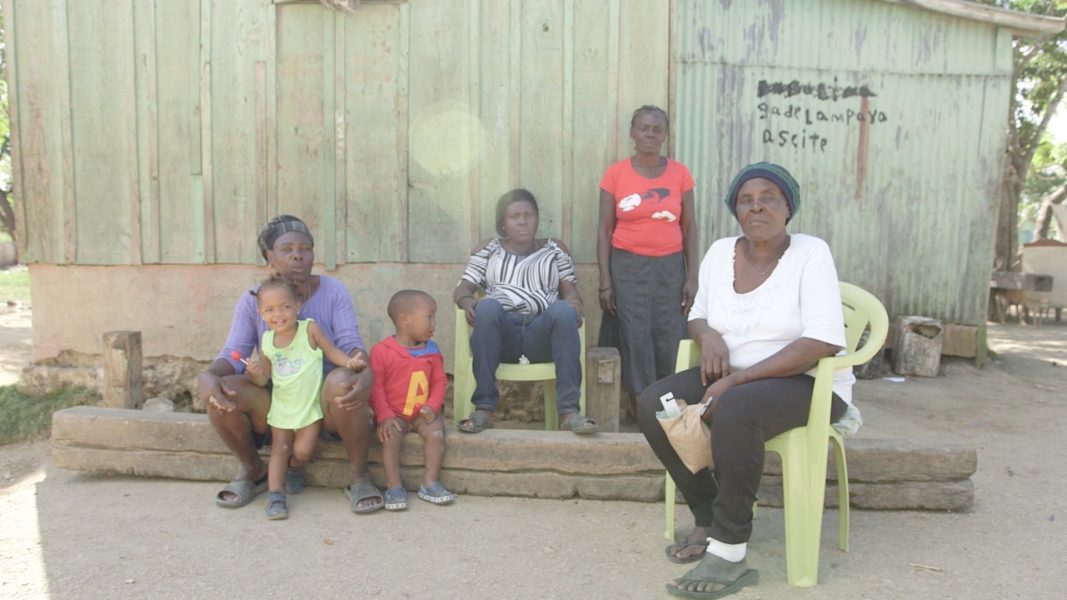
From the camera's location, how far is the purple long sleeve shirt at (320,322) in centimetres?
354

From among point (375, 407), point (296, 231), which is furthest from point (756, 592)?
point (296, 231)

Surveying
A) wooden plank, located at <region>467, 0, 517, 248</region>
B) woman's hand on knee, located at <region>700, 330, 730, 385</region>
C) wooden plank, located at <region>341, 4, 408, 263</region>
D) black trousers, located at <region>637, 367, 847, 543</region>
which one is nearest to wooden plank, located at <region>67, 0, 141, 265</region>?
wooden plank, located at <region>341, 4, 408, 263</region>

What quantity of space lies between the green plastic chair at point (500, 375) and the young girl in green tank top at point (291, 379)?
731 mm

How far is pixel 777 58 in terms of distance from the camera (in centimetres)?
594

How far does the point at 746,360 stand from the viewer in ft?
9.71

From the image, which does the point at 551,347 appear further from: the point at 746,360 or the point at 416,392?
the point at 746,360

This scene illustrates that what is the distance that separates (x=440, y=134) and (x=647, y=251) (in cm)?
146

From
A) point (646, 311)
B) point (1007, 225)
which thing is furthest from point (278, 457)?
point (1007, 225)

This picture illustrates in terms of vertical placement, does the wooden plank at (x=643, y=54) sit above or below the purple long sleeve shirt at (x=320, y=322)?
above

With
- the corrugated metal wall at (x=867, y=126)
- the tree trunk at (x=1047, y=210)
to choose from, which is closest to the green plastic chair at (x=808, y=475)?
the corrugated metal wall at (x=867, y=126)

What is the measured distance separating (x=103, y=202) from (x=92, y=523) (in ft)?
8.15

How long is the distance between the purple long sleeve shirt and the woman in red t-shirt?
158cm

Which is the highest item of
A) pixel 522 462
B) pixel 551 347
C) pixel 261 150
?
pixel 261 150

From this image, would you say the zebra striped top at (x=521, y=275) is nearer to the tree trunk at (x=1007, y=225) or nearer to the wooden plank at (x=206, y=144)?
the wooden plank at (x=206, y=144)
